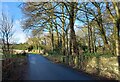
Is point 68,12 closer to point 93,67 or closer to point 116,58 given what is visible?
point 93,67

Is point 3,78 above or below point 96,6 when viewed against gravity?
below

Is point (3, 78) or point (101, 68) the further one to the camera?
point (101, 68)

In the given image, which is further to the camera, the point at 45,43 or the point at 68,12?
the point at 45,43

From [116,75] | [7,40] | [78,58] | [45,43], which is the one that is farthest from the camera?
[45,43]

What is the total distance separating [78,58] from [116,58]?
339 inches

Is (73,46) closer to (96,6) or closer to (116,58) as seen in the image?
(96,6)

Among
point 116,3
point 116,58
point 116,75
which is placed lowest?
point 116,75

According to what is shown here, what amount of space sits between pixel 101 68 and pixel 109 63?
1228mm

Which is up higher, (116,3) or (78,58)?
(116,3)

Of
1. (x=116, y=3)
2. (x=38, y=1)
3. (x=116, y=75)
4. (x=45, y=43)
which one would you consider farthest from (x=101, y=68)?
(x=45, y=43)

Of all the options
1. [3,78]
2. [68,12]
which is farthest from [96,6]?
[3,78]

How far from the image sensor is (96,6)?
25531mm

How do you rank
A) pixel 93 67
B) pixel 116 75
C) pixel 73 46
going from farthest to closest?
1. pixel 73 46
2. pixel 93 67
3. pixel 116 75

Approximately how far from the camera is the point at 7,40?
108 feet
